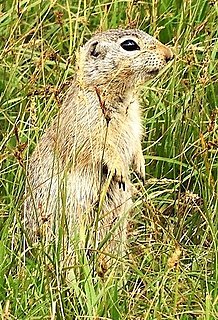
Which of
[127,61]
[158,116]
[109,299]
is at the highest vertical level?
[127,61]

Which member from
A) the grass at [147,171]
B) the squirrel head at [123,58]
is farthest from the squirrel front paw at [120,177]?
the squirrel head at [123,58]

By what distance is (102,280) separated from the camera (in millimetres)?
3322

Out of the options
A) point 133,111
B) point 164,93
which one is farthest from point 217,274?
point 164,93

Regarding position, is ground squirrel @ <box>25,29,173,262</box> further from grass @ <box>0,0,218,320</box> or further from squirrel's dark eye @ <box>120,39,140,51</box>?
grass @ <box>0,0,218,320</box>

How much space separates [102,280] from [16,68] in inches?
73.0

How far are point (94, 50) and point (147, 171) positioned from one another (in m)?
0.72

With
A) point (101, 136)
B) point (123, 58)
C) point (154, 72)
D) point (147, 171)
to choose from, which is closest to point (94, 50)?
point (123, 58)

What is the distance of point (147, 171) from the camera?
4.86 metres

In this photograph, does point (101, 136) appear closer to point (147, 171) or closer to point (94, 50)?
point (94, 50)

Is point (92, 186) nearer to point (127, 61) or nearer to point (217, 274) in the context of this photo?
Result: point (127, 61)

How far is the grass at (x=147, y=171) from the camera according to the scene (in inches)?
132

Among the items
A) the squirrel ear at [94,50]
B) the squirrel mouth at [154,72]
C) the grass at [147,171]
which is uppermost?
the squirrel ear at [94,50]

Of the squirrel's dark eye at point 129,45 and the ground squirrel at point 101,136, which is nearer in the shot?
the ground squirrel at point 101,136

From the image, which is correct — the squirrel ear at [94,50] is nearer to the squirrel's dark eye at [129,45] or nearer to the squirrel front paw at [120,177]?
the squirrel's dark eye at [129,45]
